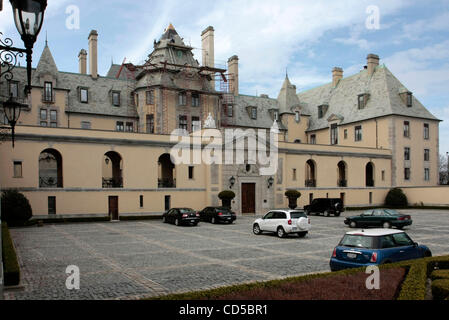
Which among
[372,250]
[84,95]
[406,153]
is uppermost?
[84,95]

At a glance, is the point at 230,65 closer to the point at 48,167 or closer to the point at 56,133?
the point at 48,167

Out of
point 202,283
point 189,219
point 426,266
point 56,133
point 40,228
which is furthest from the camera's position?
point 56,133

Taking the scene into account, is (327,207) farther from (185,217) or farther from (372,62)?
(372,62)

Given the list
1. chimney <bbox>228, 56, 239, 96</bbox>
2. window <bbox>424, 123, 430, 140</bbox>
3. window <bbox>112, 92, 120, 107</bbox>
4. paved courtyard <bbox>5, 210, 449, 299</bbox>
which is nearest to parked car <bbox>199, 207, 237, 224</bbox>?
paved courtyard <bbox>5, 210, 449, 299</bbox>

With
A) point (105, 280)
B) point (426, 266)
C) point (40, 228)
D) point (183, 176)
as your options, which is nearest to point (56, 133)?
point (40, 228)

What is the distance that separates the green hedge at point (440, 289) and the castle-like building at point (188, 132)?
3045cm

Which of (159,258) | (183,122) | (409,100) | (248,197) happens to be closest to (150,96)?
(183,122)

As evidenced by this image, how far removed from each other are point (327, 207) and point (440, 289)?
103 feet

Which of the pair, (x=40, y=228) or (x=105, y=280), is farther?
(x=40, y=228)

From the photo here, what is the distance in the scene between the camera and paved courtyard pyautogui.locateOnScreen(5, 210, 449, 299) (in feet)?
39.0

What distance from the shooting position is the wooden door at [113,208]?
36.1 m

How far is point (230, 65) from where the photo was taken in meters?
61.2

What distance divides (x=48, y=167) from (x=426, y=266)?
46.3m

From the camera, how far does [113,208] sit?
36.2 meters
